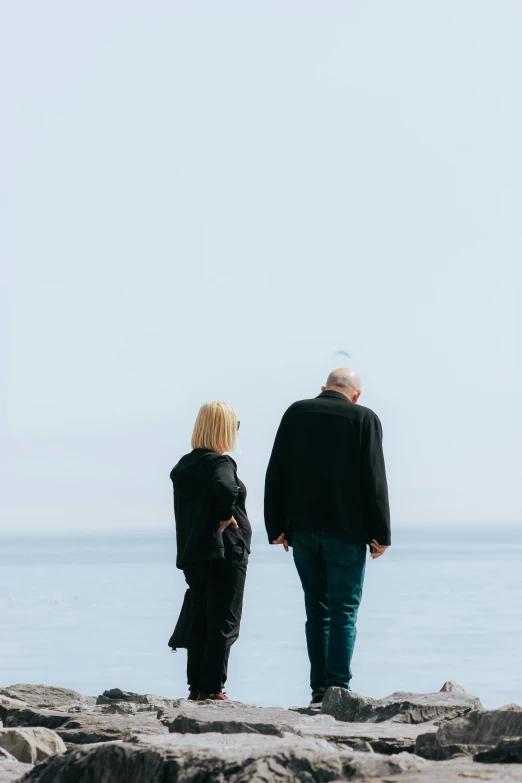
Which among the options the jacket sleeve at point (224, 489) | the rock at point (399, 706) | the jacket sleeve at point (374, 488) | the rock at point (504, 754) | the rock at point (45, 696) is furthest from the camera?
the rock at point (45, 696)

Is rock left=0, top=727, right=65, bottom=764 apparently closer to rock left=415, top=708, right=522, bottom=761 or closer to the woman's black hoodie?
rock left=415, top=708, right=522, bottom=761

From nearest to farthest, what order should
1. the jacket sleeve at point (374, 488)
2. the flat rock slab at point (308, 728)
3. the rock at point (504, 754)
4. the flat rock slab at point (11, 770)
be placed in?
the rock at point (504, 754) < the flat rock slab at point (11, 770) < the flat rock slab at point (308, 728) < the jacket sleeve at point (374, 488)

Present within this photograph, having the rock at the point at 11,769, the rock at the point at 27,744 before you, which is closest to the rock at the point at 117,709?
the rock at the point at 27,744

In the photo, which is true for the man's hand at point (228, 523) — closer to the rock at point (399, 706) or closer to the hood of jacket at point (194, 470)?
the hood of jacket at point (194, 470)

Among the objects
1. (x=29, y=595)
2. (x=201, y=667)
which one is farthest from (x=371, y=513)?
(x=29, y=595)

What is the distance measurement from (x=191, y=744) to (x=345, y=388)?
9.93 ft

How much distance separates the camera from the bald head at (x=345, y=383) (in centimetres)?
677

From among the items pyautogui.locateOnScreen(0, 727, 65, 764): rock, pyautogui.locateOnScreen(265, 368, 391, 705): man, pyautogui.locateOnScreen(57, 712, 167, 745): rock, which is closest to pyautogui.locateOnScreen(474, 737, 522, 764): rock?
pyautogui.locateOnScreen(57, 712, 167, 745): rock

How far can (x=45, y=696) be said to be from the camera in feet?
27.1

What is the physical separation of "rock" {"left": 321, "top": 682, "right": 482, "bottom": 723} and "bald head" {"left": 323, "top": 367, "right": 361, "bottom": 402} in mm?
1623

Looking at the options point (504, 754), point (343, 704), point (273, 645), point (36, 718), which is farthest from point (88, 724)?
point (273, 645)

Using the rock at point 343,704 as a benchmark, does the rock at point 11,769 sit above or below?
below

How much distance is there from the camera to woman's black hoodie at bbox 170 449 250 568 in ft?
22.6

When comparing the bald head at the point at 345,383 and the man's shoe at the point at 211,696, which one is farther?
the man's shoe at the point at 211,696
